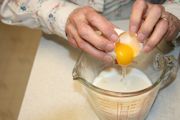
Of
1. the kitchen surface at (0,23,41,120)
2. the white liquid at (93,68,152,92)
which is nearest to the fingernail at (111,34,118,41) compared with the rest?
the white liquid at (93,68,152,92)

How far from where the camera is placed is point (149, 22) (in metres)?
0.65

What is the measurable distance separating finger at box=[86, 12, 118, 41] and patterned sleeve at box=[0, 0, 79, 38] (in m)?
0.13

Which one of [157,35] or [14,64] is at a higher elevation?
[157,35]

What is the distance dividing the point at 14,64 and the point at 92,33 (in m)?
1.29

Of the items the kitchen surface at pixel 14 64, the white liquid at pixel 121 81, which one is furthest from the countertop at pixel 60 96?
the kitchen surface at pixel 14 64

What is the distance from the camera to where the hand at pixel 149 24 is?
639mm

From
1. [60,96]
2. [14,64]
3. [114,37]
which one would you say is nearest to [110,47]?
[114,37]

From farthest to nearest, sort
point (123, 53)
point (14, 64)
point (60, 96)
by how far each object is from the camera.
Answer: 1. point (14, 64)
2. point (60, 96)
3. point (123, 53)

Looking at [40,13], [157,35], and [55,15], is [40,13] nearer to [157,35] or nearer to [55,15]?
[55,15]

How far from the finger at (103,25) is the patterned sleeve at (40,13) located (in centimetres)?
13

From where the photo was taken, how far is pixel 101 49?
2.13ft

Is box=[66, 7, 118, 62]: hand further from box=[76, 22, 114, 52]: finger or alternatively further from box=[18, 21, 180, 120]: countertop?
box=[18, 21, 180, 120]: countertop

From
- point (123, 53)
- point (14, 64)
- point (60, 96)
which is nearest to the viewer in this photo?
point (123, 53)

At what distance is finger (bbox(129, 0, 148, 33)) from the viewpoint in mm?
645
